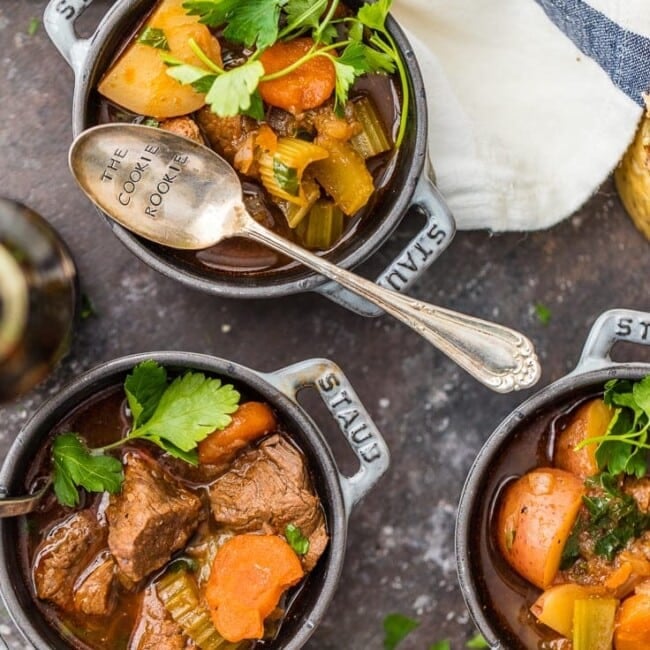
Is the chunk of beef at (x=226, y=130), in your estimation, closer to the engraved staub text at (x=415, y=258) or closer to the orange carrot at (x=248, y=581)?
the engraved staub text at (x=415, y=258)

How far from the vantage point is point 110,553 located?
2.72m

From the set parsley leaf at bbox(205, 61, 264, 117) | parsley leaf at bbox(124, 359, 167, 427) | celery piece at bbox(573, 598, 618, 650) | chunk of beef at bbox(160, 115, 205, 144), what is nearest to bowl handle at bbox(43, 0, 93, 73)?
chunk of beef at bbox(160, 115, 205, 144)

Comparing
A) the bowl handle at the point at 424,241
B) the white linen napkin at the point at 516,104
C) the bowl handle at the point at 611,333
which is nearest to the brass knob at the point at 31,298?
the bowl handle at the point at 424,241

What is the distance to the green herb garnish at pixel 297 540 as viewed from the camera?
2688 mm

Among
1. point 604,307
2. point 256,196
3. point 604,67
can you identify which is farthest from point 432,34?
point 604,307

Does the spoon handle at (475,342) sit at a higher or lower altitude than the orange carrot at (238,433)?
higher

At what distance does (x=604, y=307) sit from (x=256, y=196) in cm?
105

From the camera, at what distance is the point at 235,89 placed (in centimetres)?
244

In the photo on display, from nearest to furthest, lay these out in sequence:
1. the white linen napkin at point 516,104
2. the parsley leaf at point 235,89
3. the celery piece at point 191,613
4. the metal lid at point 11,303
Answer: the parsley leaf at point 235,89 → the metal lid at point 11,303 → the celery piece at point 191,613 → the white linen napkin at point 516,104

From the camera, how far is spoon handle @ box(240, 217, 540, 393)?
2.48 metres

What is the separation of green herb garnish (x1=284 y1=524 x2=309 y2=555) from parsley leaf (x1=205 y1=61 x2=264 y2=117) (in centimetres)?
102

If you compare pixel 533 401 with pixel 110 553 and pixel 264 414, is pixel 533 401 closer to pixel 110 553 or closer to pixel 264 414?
pixel 264 414

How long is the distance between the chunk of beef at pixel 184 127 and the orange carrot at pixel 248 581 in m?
0.98

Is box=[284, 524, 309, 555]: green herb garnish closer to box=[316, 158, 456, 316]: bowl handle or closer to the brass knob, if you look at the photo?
box=[316, 158, 456, 316]: bowl handle
